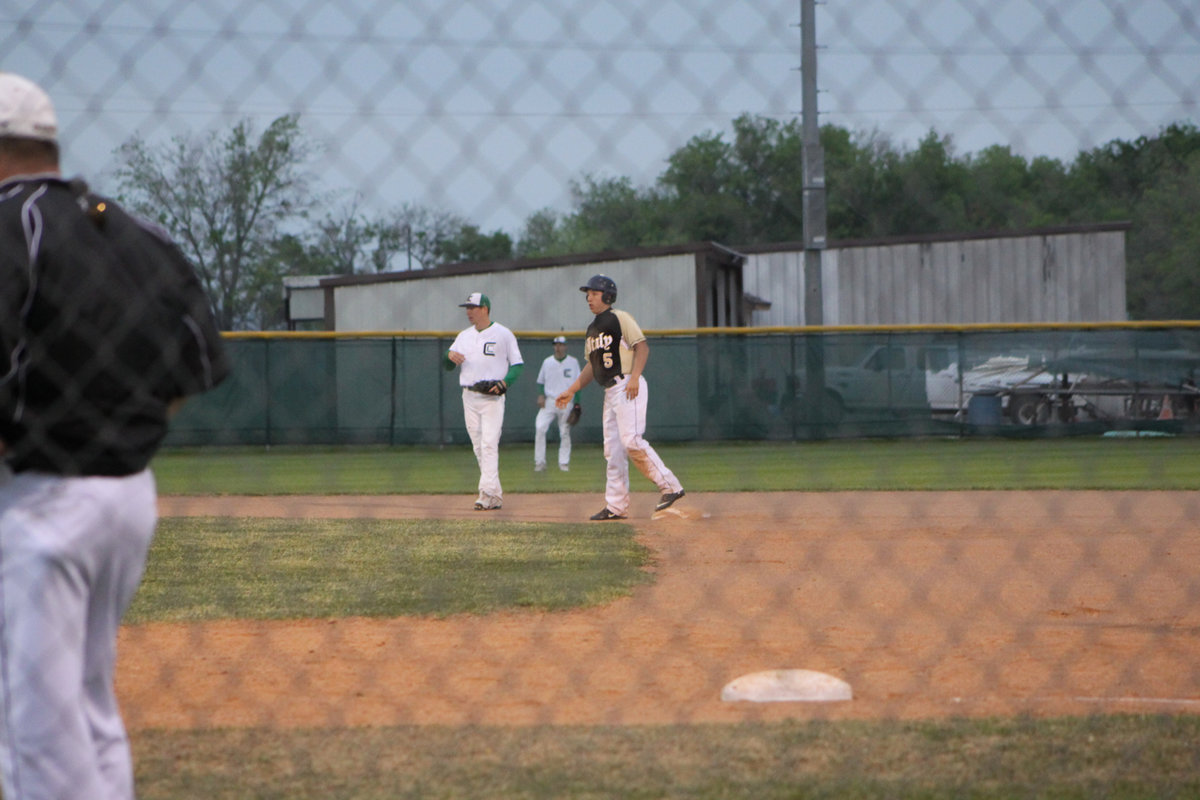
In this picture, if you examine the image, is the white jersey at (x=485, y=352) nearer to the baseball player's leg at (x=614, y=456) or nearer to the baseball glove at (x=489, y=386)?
the baseball glove at (x=489, y=386)

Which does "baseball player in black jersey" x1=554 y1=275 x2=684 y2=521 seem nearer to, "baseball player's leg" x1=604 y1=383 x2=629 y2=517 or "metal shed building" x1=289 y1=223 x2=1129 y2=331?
"baseball player's leg" x1=604 y1=383 x2=629 y2=517

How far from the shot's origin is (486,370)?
11.2 m

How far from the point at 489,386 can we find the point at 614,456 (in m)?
1.74

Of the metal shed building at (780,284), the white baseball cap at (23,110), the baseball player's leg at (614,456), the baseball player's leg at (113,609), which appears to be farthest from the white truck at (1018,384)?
the white baseball cap at (23,110)

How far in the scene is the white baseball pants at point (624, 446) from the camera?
973 cm

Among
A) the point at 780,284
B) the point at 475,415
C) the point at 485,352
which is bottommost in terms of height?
the point at 475,415

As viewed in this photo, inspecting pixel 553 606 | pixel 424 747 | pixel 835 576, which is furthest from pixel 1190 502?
pixel 424 747

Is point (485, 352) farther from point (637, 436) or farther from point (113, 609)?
point (113, 609)

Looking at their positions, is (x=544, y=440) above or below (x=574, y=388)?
below

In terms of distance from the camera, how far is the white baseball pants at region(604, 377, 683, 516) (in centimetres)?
973

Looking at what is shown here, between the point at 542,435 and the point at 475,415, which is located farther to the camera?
the point at 542,435

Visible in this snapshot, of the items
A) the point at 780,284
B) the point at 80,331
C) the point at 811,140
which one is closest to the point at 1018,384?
the point at 780,284

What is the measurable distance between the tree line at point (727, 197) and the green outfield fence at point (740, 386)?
614 inches

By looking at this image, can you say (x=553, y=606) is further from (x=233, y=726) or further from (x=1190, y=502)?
(x=1190, y=502)
